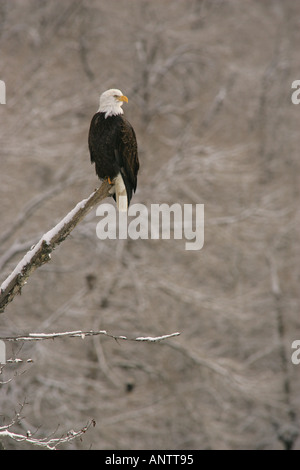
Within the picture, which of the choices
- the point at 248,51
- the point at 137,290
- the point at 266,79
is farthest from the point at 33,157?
the point at 248,51

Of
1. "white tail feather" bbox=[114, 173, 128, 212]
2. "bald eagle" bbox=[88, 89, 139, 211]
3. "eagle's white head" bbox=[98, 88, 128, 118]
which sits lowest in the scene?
"white tail feather" bbox=[114, 173, 128, 212]

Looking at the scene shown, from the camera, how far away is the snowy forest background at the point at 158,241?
12047mm

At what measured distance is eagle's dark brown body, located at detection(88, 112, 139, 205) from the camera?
19.1ft

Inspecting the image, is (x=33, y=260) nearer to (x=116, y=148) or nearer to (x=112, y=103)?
(x=116, y=148)

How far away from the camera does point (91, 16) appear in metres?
16.5

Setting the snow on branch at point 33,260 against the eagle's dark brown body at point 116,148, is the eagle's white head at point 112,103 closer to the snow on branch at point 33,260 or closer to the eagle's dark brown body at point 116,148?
the eagle's dark brown body at point 116,148

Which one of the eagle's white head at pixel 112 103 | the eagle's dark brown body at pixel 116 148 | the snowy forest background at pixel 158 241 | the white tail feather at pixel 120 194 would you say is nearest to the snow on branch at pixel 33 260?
the white tail feather at pixel 120 194

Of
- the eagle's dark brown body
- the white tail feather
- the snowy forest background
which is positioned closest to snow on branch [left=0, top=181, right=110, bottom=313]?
the white tail feather

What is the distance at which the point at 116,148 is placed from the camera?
19.2 ft

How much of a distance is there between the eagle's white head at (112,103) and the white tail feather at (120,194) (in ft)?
1.81

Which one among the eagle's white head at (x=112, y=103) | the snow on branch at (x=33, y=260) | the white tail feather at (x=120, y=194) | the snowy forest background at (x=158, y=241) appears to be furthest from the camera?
the snowy forest background at (x=158, y=241)

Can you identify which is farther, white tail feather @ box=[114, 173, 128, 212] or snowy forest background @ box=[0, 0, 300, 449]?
snowy forest background @ box=[0, 0, 300, 449]

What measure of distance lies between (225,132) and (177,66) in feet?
6.68

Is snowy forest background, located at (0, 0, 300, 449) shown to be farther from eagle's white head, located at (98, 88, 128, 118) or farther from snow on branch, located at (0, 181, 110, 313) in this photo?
snow on branch, located at (0, 181, 110, 313)
